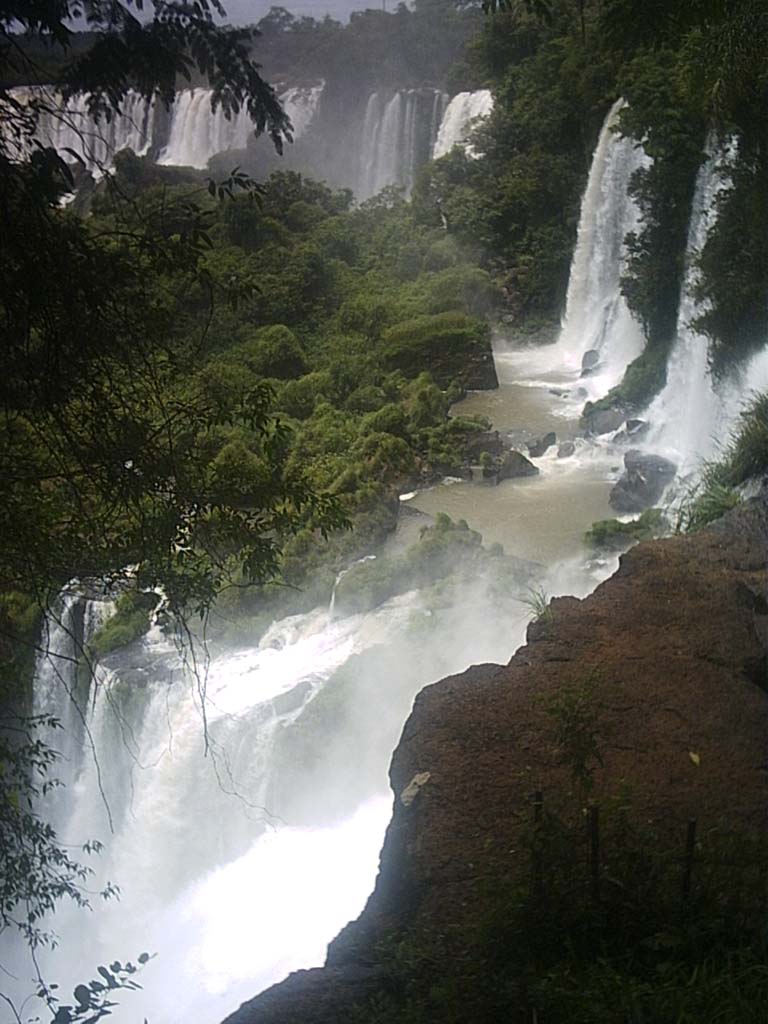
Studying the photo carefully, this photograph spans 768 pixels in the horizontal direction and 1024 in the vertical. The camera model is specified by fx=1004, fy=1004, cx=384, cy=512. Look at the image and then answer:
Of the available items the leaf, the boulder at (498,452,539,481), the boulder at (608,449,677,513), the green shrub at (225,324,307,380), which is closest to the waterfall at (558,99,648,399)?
the boulder at (498,452,539,481)

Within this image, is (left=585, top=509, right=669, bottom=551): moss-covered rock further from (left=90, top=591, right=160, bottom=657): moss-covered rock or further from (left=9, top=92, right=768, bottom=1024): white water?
(left=90, top=591, right=160, bottom=657): moss-covered rock

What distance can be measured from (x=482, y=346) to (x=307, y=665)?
20.3 feet

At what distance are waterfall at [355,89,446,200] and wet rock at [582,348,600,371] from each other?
445cm

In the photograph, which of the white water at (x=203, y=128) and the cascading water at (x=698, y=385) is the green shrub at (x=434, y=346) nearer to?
the cascading water at (x=698, y=385)

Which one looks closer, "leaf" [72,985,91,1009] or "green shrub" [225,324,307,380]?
"leaf" [72,985,91,1009]

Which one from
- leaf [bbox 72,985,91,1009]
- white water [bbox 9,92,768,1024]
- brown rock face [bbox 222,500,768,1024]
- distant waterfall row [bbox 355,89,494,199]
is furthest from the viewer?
distant waterfall row [bbox 355,89,494,199]

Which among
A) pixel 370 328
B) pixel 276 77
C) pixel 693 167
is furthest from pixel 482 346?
pixel 276 77

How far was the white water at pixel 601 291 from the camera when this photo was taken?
38.0 feet

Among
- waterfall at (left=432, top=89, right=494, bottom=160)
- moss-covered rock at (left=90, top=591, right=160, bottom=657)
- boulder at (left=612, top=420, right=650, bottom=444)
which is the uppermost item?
waterfall at (left=432, top=89, right=494, bottom=160)

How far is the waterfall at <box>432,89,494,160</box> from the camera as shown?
15.2 meters

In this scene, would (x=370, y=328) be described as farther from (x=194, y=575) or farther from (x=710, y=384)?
(x=194, y=575)

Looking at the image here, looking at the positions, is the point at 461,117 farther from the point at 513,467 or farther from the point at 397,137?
the point at 513,467

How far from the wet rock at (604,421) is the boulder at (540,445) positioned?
1.55 feet

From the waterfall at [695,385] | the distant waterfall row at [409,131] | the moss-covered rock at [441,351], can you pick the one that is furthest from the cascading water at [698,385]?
the distant waterfall row at [409,131]
